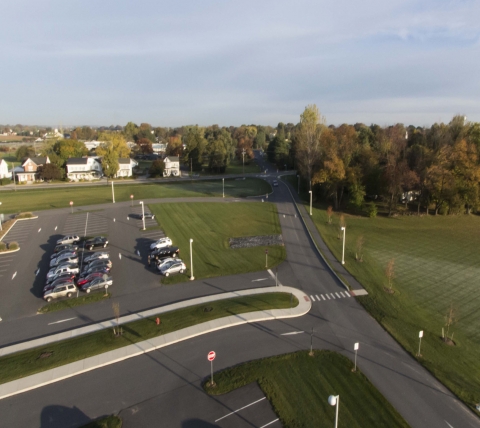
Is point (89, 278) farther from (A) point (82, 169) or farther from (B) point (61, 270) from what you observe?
(A) point (82, 169)

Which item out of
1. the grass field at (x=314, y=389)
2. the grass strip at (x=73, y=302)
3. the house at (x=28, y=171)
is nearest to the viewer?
the grass field at (x=314, y=389)

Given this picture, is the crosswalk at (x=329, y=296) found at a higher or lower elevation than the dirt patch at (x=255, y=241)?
lower

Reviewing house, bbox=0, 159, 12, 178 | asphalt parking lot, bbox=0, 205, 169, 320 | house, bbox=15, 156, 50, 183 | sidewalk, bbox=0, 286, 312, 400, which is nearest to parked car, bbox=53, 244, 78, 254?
asphalt parking lot, bbox=0, 205, 169, 320

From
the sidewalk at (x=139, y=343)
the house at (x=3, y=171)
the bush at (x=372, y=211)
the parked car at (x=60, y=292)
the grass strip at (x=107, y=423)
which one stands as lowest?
the grass strip at (x=107, y=423)

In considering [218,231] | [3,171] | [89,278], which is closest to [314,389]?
[89,278]

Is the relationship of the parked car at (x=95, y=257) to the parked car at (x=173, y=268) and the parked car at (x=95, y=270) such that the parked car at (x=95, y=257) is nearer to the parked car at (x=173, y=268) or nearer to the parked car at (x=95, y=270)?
the parked car at (x=95, y=270)

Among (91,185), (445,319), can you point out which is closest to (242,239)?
(445,319)

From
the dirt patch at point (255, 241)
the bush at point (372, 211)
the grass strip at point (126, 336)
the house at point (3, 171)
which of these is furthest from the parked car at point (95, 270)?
the house at point (3, 171)
